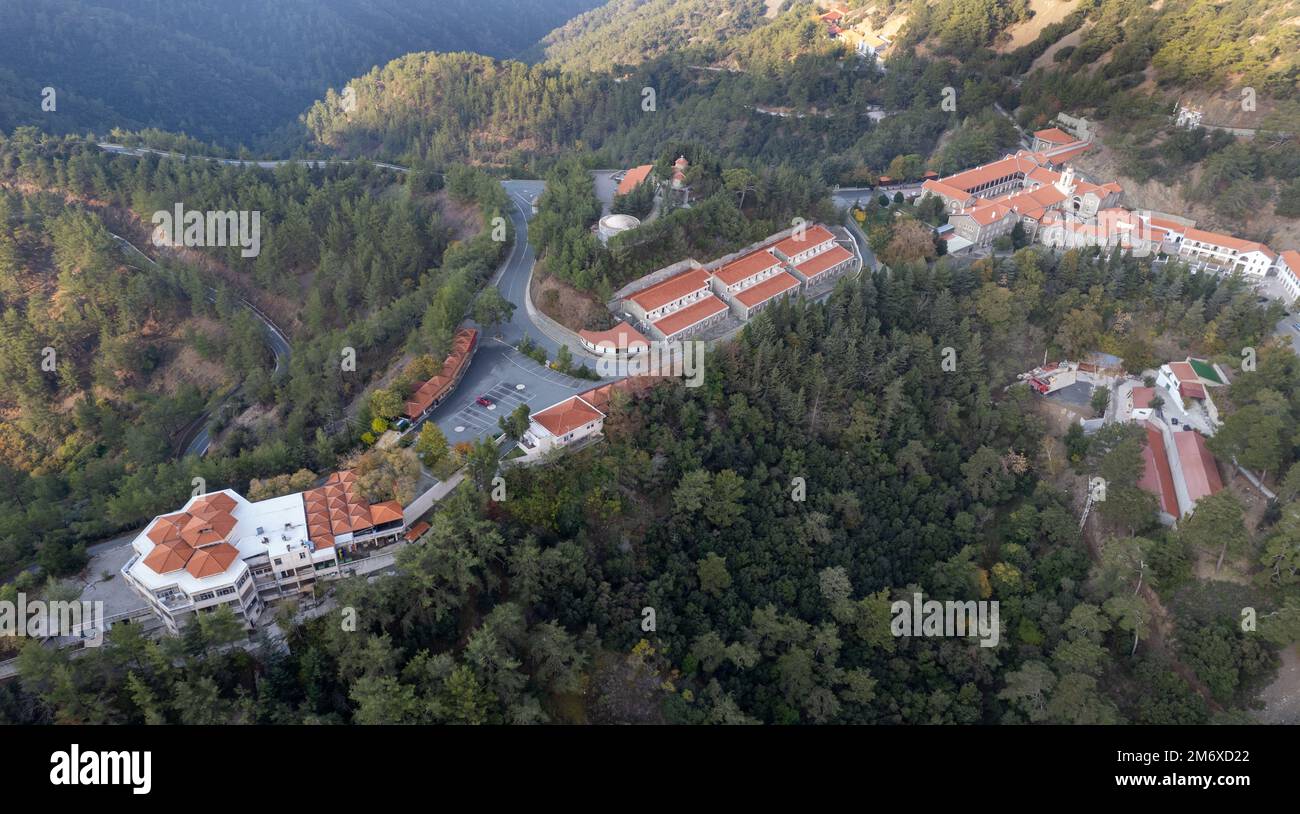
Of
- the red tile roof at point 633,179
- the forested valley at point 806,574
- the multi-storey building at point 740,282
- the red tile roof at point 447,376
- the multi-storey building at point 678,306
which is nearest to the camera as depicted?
the forested valley at point 806,574

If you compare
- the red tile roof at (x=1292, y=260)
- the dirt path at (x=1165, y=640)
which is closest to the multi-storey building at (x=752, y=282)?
the dirt path at (x=1165, y=640)

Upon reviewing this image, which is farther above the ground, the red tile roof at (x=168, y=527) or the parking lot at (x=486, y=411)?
the parking lot at (x=486, y=411)

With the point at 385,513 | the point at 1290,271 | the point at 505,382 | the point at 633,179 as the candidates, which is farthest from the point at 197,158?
the point at 1290,271

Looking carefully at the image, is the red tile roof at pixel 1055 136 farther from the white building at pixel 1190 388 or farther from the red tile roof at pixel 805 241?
the white building at pixel 1190 388

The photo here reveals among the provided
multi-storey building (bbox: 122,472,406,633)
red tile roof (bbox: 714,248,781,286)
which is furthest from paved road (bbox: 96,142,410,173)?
multi-storey building (bbox: 122,472,406,633)

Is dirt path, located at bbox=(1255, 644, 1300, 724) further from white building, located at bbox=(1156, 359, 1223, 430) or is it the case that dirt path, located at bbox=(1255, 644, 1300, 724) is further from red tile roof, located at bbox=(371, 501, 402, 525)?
red tile roof, located at bbox=(371, 501, 402, 525)

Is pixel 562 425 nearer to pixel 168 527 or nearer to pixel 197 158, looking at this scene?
pixel 168 527

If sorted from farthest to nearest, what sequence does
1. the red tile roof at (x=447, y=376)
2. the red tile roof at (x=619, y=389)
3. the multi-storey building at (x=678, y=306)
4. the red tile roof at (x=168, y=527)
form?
the multi-storey building at (x=678, y=306) < the red tile roof at (x=447, y=376) < the red tile roof at (x=619, y=389) < the red tile roof at (x=168, y=527)

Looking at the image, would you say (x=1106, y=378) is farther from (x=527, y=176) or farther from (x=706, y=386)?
(x=527, y=176)
